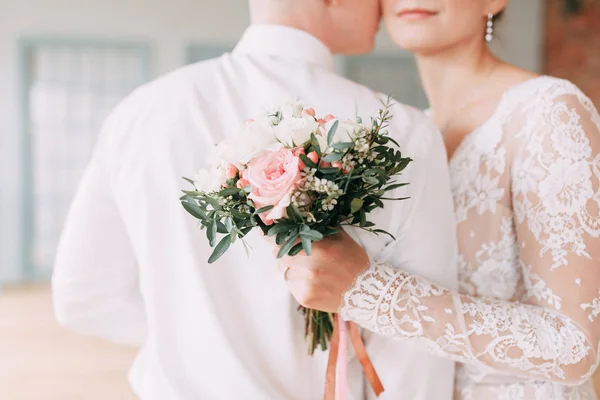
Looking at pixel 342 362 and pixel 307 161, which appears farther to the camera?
pixel 342 362

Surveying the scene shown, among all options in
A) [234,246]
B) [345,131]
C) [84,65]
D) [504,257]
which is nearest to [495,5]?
[504,257]

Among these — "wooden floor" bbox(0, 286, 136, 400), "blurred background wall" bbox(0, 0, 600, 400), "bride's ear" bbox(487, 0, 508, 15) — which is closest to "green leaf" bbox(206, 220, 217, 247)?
"bride's ear" bbox(487, 0, 508, 15)

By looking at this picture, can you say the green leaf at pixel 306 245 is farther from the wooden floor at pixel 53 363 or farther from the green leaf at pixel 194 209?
the wooden floor at pixel 53 363

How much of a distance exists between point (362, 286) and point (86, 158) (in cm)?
725

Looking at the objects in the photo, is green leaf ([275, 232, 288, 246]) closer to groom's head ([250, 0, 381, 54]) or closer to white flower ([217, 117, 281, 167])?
white flower ([217, 117, 281, 167])

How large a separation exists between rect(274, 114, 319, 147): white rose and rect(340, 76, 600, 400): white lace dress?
31 cm

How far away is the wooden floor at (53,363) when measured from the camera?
4.00 metres

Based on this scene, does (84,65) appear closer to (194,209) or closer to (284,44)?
(284,44)

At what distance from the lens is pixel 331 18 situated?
126cm

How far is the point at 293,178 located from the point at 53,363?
430 cm

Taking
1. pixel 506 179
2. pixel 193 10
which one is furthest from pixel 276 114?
pixel 193 10

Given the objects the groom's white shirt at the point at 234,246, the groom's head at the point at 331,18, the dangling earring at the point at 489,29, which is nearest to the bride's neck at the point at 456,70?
the dangling earring at the point at 489,29

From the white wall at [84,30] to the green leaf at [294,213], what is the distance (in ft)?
22.6

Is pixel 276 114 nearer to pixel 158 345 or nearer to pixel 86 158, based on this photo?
pixel 158 345
